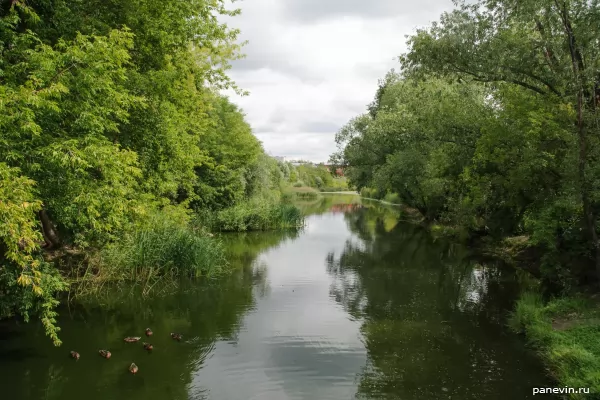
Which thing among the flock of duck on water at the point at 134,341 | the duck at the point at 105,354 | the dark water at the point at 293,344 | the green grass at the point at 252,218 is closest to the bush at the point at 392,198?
the green grass at the point at 252,218

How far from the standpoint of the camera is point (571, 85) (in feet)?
35.3

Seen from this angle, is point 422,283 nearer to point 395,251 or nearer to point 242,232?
point 395,251

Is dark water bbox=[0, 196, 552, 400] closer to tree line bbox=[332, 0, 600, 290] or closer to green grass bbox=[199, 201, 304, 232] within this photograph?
tree line bbox=[332, 0, 600, 290]

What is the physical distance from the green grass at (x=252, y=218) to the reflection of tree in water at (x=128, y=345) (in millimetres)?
12637

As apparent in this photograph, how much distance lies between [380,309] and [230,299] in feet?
15.0

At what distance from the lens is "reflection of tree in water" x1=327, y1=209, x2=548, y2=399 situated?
8.09m

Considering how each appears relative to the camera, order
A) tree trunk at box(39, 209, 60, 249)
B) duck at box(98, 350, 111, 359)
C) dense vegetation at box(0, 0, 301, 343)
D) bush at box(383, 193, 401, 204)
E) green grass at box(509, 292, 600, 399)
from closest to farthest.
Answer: dense vegetation at box(0, 0, 301, 343) < green grass at box(509, 292, 600, 399) < duck at box(98, 350, 111, 359) < tree trunk at box(39, 209, 60, 249) < bush at box(383, 193, 401, 204)

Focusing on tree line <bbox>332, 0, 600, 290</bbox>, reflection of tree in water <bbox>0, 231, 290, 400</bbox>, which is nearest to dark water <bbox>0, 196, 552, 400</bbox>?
reflection of tree in water <bbox>0, 231, 290, 400</bbox>

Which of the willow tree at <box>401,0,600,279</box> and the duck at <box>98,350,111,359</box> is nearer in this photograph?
the duck at <box>98,350,111,359</box>

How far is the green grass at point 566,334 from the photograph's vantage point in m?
7.28

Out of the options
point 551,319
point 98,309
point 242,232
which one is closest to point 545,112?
point 551,319

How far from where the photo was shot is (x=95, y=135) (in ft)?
26.9

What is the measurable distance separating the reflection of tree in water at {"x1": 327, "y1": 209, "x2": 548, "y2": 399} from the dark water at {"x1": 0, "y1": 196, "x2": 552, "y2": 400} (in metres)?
0.04

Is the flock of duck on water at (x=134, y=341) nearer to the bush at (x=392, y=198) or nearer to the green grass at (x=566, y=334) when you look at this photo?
the green grass at (x=566, y=334)
